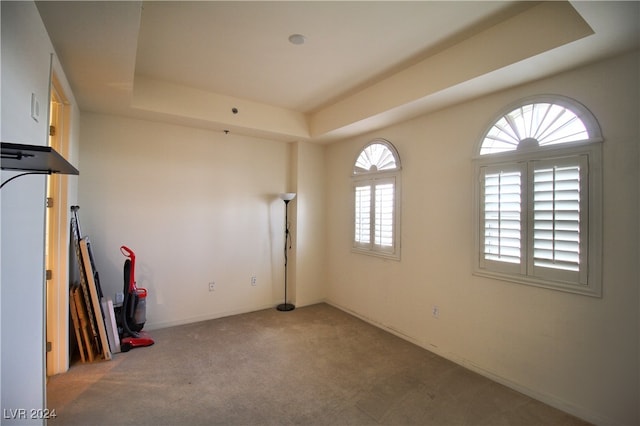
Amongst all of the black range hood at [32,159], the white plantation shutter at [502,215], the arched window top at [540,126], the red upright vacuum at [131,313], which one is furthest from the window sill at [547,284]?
the red upright vacuum at [131,313]

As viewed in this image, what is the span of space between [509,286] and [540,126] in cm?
139

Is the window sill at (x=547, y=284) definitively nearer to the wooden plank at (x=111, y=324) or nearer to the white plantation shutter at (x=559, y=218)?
the white plantation shutter at (x=559, y=218)

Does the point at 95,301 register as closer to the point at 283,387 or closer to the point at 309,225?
the point at 283,387

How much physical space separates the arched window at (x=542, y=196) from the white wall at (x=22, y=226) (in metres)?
3.31

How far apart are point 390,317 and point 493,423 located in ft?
5.65

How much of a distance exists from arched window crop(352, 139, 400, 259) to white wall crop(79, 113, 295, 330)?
4.11ft

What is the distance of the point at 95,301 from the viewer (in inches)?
120

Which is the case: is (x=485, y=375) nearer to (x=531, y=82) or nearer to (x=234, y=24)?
(x=531, y=82)

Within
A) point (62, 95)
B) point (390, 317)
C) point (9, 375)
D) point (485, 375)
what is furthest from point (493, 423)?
point (62, 95)

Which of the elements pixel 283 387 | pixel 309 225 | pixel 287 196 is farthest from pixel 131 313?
pixel 309 225

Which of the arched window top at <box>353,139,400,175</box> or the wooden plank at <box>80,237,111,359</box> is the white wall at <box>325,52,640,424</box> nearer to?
the arched window top at <box>353,139,400,175</box>

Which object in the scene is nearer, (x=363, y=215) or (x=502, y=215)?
(x=502, y=215)

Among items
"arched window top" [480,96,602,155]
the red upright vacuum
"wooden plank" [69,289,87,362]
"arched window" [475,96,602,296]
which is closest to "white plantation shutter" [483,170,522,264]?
"arched window" [475,96,602,296]

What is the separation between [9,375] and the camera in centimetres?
146
